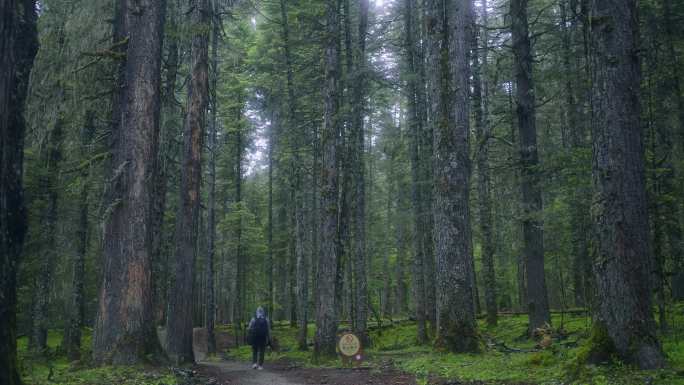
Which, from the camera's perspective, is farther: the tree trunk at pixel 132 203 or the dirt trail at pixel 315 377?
the dirt trail at pixel 315 377

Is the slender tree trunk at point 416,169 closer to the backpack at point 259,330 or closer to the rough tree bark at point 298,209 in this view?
the rough tree bark at point 298,209

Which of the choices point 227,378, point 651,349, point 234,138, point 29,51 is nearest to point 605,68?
point 651,349

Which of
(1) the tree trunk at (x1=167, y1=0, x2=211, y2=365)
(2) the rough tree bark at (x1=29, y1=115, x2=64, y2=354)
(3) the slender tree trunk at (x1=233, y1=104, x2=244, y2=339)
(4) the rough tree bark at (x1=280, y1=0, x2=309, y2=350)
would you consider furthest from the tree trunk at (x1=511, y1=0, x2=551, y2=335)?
(2) the rough tree bark at (x1=29, y1=115, x2=64, y2=354)

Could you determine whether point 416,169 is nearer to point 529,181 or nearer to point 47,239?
point 529,181

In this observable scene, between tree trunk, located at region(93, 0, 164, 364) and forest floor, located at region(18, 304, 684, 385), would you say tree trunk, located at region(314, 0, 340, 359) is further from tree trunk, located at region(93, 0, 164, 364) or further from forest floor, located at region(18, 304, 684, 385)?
tree trunk, located at region(93, 0, 164, 364)

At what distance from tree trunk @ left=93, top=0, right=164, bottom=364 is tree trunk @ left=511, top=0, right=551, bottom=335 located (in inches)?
426

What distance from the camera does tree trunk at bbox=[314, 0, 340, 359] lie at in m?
14.4

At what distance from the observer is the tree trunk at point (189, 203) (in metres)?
14.0

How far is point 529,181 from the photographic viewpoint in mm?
15586

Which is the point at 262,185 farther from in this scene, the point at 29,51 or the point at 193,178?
the point at 29,51

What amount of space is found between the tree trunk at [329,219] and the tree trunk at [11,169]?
10046 millimetres

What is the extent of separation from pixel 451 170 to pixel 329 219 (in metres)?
4.27

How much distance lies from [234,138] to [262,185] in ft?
35.8

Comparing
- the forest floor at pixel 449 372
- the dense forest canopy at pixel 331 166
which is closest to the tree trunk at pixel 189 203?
the dense forest canopy at pixel 331 166
